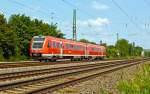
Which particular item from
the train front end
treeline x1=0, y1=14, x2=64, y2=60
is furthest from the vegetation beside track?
the train front end

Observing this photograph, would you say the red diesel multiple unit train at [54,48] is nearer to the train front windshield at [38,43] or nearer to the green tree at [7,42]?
the train front windshield at [38,43]

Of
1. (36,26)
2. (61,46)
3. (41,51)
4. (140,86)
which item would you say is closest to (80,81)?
(140,86)

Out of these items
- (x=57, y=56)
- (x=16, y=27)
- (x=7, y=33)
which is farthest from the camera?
(x=16, y=27)

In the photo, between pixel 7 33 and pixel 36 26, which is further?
pixel 36 26

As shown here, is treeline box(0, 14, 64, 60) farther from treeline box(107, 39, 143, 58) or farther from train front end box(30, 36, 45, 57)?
treeline box(107, 39, 143, 58)

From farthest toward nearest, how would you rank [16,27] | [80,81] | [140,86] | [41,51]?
[16,27]
[41,51]
[80,81]
[140,86]

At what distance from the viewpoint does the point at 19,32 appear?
59.0 meters

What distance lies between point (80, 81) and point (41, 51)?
2412 centimetres

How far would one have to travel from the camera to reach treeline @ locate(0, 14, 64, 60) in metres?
50.0

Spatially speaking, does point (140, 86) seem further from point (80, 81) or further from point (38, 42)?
point (38, 42)

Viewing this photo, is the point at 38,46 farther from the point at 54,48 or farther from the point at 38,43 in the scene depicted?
the point at 54,48

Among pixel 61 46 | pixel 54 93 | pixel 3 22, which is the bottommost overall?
pixel 54 93

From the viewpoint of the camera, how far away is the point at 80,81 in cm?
1970

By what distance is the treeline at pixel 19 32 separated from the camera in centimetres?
5003
